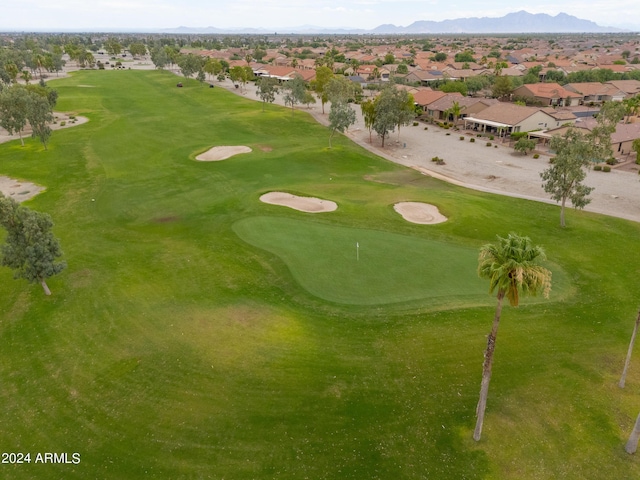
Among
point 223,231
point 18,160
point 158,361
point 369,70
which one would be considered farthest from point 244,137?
point 369,70

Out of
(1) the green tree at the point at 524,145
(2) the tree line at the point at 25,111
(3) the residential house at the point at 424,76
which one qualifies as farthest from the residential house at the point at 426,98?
(2) the tree line at the point at 25,111

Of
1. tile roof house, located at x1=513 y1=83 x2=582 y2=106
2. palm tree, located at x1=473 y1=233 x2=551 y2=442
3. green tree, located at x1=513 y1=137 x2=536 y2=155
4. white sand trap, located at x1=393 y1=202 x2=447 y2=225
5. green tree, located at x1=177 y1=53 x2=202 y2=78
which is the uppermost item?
green tree, located at x1=177 y1=53 x2=202 y2=78

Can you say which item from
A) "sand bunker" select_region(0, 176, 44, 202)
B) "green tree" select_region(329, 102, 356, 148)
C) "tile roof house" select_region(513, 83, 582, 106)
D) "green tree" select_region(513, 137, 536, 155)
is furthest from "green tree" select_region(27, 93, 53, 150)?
"tile roof house" select_region(513, 83, 582, 106)

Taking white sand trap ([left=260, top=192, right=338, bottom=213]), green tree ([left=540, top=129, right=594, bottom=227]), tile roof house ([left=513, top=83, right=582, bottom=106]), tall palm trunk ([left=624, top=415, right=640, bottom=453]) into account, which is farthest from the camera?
tile roof house ([left=513, top=83, right=582, bottom=106])

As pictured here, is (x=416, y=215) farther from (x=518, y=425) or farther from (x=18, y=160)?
(x=18, y=160)

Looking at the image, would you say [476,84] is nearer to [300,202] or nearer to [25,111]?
[300,202]

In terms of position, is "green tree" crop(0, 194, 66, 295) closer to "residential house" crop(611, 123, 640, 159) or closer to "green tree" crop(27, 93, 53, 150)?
"green tree" crop(27, 93, 53, 150)

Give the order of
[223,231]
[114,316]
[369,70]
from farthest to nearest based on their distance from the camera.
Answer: [369,70] < [223,231] < [114,316]
